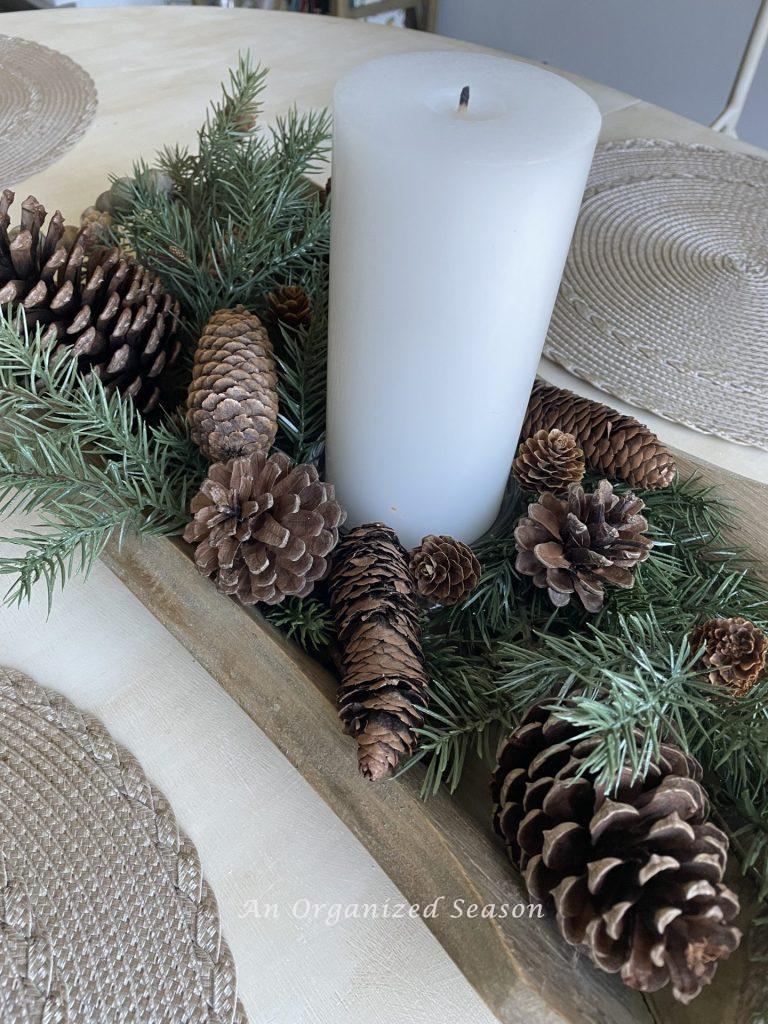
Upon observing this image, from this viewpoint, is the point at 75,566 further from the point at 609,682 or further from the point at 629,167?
the point at 629,167

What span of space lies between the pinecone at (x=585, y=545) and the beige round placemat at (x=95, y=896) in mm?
157

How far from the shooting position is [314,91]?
28.3 inches

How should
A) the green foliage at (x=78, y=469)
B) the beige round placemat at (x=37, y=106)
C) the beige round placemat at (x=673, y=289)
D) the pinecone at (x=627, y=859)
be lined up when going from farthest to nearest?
the beige round placemat at (x=37, y=106), the beige round placemat at (x=673, y=289), the green foliage at (x=78, y=469), the pinecone at (x=627, y=859)

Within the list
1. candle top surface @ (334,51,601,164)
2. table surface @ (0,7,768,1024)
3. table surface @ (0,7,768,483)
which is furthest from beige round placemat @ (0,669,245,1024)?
table surface @ (0,7,768,483)

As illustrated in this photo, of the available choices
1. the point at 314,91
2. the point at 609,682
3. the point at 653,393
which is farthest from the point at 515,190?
the point at 314,91

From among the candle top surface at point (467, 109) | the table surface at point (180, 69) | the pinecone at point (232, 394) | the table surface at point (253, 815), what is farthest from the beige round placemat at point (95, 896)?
the table surface at point (180, 69)

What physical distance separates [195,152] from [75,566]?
38cm

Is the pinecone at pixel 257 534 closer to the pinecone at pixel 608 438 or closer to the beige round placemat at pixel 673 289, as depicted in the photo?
the pinecone at pixel 608 438

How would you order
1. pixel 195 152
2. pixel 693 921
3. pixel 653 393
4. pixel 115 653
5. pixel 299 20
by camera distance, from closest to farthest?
pixel 693 921 → pixel 115 653 → pixel 653 393 → pixel 195 152 → pixel 299 20

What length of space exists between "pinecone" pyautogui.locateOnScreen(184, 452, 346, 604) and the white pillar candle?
0.04m

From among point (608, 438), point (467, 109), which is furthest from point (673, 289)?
point (467, 109)

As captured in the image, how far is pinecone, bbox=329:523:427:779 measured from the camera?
27cm

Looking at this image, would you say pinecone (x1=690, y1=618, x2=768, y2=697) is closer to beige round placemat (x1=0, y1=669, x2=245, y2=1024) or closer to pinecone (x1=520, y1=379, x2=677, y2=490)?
pinecone (x1=520, y1=379, x2=677, y2=490)

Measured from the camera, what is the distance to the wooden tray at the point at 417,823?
0.23 metres
